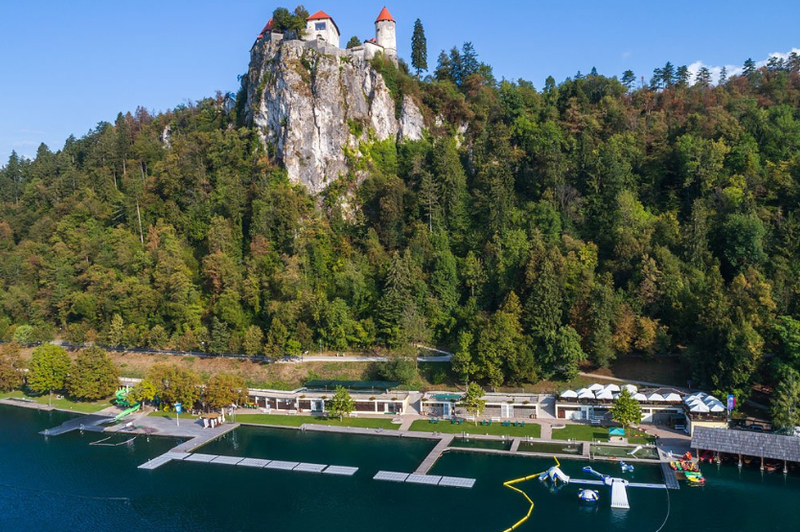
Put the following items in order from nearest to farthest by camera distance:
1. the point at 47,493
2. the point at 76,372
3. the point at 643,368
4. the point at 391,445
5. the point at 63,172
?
the point at 47,493
the point at 391,445
the point at 643,368
the point at 76,372
the point at 63,172

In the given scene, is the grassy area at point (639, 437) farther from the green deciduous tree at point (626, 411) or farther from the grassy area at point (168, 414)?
the grassy area at point (168, 414)

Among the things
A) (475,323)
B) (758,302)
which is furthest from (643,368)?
(475,323)

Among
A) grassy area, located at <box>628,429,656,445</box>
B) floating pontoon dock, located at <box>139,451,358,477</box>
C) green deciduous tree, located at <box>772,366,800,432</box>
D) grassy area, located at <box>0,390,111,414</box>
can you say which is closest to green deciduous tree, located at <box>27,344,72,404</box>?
grassy area, located at <box>0,390,111,414</box>

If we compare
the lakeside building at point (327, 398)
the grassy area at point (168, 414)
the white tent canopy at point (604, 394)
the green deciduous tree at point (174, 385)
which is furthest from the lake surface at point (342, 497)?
the white tent canopy at point (604, 394)

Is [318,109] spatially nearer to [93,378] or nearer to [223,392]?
[223,392]

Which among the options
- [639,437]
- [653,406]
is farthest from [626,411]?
[653,406]

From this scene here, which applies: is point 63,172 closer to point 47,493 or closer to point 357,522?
point 47,493

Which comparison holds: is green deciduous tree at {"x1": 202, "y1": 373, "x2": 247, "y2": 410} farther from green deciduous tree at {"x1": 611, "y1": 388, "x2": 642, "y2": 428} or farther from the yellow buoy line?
green deciduous tree at {"x1": 611, "y1": 388, "x2": 642, "y2": 428}
